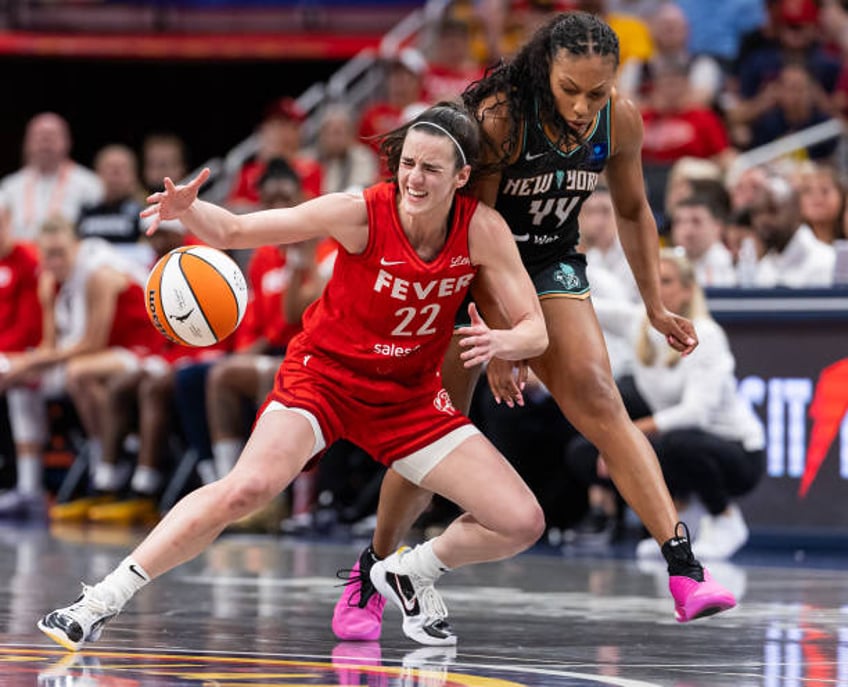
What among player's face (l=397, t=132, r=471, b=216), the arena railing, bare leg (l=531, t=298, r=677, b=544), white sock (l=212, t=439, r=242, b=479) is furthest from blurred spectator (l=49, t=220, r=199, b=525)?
player's face (l=397, t=132, r=471, b=216)

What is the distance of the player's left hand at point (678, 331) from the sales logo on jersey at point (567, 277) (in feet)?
1.34

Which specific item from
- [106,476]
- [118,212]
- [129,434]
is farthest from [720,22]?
[106,476]

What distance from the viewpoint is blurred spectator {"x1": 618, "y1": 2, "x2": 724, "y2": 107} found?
1267 cm

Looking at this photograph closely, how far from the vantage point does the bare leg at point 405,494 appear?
580 centimetres

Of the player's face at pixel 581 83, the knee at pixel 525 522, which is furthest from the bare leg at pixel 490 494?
the player's face at pixel 581 83

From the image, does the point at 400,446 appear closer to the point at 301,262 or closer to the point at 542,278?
the point at 542,278

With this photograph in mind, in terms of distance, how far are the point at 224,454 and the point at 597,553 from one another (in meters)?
2.49

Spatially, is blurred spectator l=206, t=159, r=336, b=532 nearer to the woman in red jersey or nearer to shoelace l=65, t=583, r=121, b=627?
the woman in red jersey

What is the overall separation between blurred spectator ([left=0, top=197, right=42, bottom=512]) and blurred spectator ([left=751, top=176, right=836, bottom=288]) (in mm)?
5108

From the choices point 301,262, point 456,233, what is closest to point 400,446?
point 456,233

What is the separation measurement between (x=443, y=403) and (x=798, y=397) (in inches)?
164

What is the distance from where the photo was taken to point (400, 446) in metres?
5.41

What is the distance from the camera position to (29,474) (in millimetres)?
11695

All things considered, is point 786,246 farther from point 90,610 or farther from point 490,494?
point 90,610
